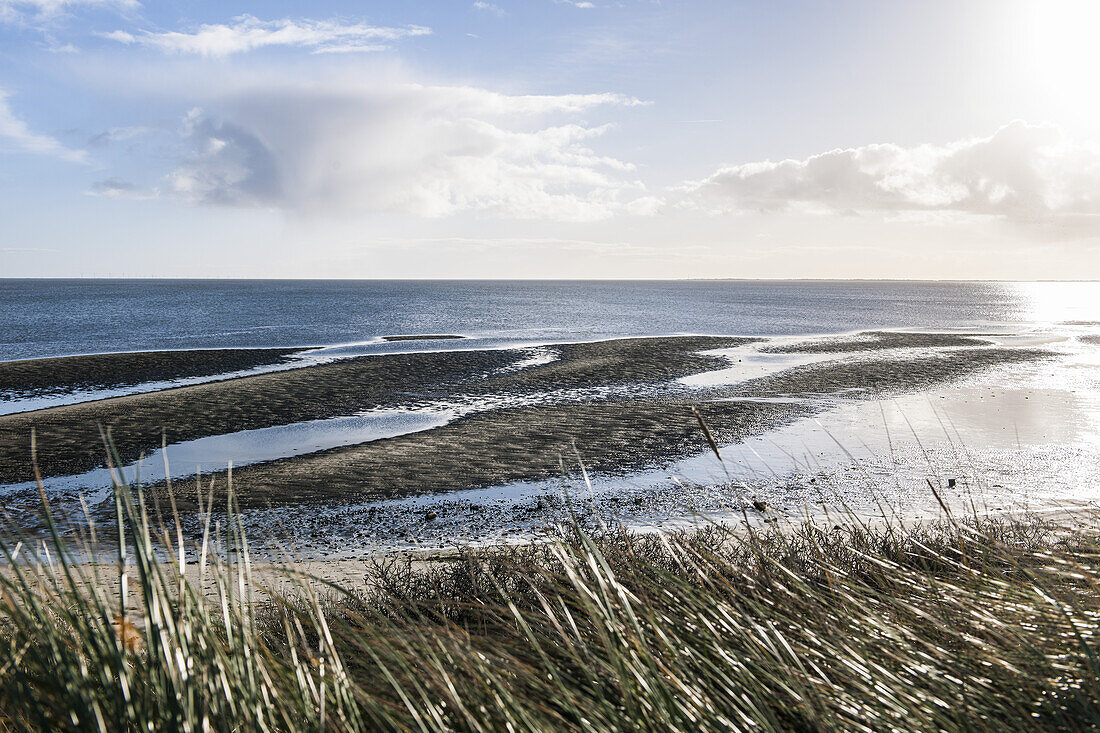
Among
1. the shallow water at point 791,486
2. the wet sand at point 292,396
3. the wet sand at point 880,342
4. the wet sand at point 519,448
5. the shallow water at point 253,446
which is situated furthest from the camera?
the wet sand at point 880,342

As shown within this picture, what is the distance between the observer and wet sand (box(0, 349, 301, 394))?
30.5 meters

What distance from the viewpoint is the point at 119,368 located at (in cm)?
3456

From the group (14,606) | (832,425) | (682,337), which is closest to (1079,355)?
(682,337)

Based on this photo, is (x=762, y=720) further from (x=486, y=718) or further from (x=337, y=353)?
(x=337, y=353)

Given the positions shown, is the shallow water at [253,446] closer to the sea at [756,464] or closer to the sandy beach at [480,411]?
the sea at [756,464]

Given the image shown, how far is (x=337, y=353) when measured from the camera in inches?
1671

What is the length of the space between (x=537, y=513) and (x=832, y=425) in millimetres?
11328

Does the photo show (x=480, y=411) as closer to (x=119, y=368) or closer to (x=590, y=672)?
(x=119, y=368)

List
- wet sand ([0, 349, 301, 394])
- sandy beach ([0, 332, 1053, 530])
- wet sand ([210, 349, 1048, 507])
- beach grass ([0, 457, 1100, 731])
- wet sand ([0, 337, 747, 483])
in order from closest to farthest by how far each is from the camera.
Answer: beach grass ([0, 457, 1100, 731]) < wet sand ([210, 349, 1048, 507]) < sandy beach ([0, 332, 1053, 530]) < wet sand ([0, 337, 747, 483]) < wet sand ([0, 349, 301, 394])

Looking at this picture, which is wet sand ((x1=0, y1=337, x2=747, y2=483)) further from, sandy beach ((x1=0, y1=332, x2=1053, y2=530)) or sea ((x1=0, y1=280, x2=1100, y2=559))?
sea ((x1=0, y1=280, x2=1100, y2=559))

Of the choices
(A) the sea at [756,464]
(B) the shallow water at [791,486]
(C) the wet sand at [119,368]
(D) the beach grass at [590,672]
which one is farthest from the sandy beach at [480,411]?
(D) the beach grass at [590,672]

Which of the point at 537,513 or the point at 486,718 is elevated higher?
the point at 486,718

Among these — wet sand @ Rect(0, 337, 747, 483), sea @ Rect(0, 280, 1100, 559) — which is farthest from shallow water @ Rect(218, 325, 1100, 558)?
wet sand @ Rect(0, 337, 747, 483)

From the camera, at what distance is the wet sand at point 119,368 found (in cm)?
3052
